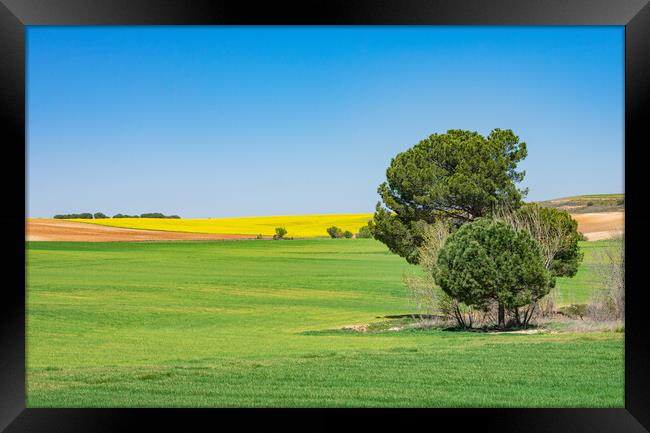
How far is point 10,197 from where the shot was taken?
323 cm

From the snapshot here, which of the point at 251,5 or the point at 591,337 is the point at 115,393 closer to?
the point at 251,5

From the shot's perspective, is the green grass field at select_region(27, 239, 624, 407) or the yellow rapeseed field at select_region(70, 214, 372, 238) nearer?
the green grass field at select_region(27, 239, 624, 407)

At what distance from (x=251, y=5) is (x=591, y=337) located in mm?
5685

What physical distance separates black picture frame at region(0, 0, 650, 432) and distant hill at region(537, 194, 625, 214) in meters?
9.27

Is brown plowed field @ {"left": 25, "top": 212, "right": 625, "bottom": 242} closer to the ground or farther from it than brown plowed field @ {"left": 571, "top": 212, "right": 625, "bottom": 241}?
closer to the ground

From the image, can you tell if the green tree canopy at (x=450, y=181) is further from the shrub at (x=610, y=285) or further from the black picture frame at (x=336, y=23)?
the black picture frame at (x=336, y=23)

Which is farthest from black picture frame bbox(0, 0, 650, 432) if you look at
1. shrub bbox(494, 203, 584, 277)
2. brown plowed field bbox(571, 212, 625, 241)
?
brown plowed field bbox(571, 212, 625, 241)

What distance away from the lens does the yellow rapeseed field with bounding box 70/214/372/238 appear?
22438 millimetres

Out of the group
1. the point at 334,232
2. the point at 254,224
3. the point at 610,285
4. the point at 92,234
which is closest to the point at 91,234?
the point at 92,234

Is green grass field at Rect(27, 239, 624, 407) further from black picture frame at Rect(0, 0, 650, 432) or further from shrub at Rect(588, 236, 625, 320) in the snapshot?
black picture frame at Rect(0, 0, 650, 432)

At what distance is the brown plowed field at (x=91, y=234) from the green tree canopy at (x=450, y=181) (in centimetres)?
1173

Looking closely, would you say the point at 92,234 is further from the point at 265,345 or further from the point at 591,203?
the point at 591,203

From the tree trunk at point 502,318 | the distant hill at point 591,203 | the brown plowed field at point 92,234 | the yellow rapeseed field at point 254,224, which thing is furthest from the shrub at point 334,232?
the tree trunk at point 502,318

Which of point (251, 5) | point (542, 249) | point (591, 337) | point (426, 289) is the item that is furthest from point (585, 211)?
point (251, 5)
